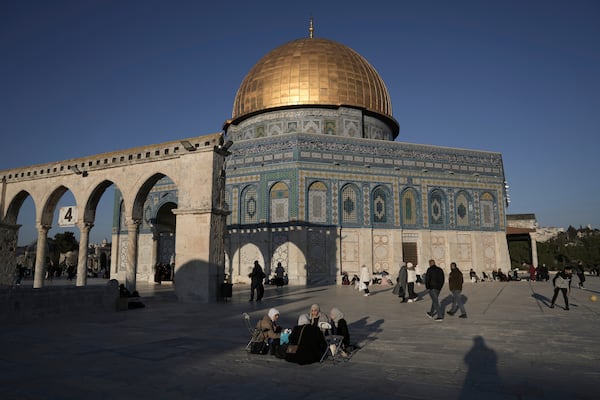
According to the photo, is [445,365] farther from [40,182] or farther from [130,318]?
[40,182]

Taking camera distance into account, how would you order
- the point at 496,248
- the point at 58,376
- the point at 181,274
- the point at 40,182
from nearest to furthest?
1. the point at 58,376
2. the point at 181,274
3. the point at 40,182
4. the point at 496,248

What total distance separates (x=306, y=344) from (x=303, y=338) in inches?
3.1

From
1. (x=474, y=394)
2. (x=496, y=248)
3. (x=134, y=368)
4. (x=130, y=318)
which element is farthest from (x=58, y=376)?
(x=496, y=248)

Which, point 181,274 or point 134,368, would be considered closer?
point 134,368

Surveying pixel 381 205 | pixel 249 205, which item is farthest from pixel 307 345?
pixel 381 205

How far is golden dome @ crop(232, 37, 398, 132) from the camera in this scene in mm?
27406

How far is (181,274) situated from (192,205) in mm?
2008

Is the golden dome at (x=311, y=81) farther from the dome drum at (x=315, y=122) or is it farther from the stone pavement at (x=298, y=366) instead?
the stone pavement at (x=298, y=366)

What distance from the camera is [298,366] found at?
5.08 meters

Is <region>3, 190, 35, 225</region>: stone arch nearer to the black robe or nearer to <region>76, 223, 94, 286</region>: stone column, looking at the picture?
<region>76, 223, 94, 286</region>: stone column

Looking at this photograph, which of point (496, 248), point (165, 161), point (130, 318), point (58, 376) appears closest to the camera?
point (58, 376)

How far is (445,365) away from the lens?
5.02 m

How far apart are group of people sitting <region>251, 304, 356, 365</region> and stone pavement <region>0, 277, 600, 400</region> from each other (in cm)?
14

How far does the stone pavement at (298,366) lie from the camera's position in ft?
13.3
